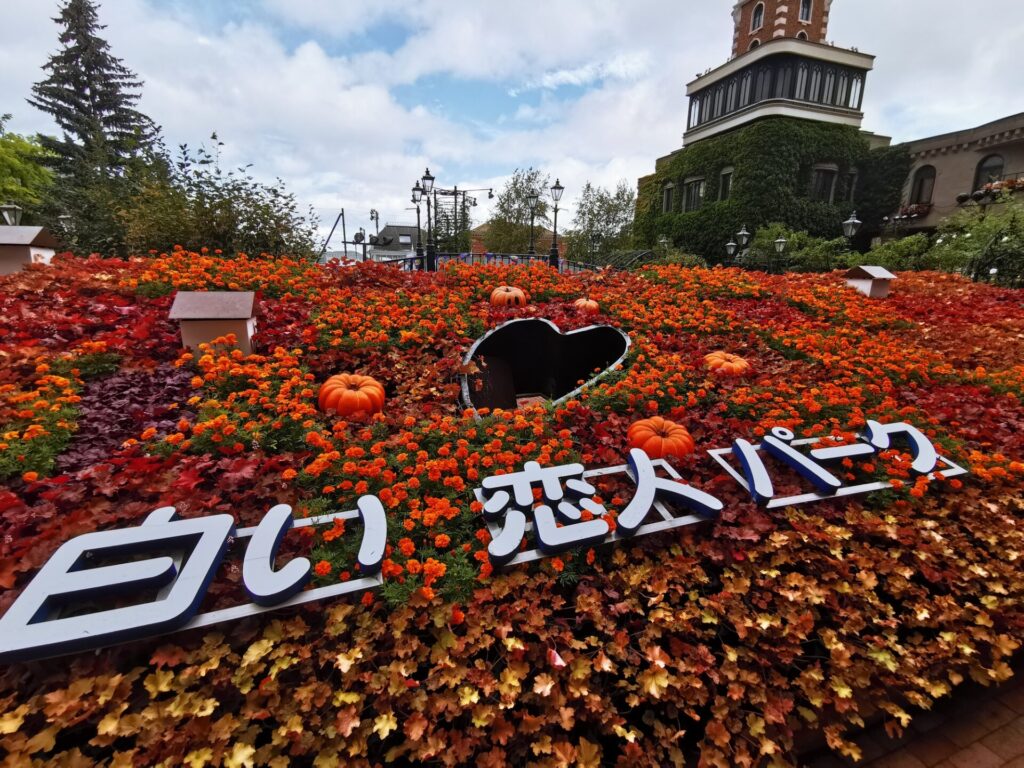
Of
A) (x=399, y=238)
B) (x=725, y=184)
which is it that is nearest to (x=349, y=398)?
(x=725, y=184)

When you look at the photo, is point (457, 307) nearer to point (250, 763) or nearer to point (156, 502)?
point (156, 502)

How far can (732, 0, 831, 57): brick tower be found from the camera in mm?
23094

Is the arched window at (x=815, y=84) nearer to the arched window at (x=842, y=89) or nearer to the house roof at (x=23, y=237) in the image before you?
the arched window at (x=842, y=89)

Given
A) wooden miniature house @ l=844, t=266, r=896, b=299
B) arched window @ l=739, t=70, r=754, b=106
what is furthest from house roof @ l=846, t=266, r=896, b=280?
arched window @ l=739, t=70, r=754, b=106

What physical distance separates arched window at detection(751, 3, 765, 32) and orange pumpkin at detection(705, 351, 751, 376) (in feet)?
94.3

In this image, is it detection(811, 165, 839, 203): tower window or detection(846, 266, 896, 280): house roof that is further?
detection(811, 165, 839, 203): tower window

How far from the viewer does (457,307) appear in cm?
640

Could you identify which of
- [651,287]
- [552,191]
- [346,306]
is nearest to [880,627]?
[346,306]

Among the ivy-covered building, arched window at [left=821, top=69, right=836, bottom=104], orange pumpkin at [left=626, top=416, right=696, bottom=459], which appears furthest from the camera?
arched window at [left=821, top=69, right=836, bottom=104]

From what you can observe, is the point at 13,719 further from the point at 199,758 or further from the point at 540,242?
the point at 540,242

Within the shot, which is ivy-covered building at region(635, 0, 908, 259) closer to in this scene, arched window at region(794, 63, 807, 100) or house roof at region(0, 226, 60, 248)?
arched window at region(794, 63, 807, 100)

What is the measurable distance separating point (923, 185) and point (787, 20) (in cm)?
1091

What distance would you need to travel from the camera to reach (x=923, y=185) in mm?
23109

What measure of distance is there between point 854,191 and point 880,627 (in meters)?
28.5
